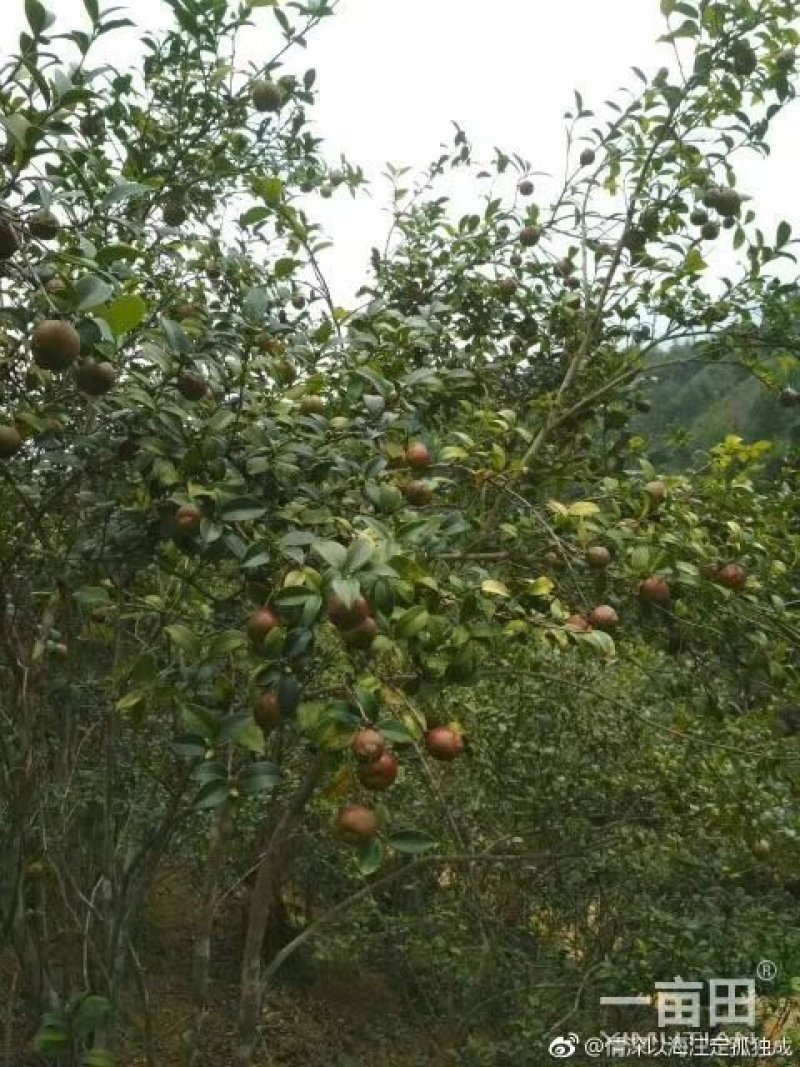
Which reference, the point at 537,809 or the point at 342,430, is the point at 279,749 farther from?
the point at 537,809

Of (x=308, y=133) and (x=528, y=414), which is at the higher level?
(x=308, y=133)

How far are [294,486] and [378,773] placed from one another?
0.52 metres

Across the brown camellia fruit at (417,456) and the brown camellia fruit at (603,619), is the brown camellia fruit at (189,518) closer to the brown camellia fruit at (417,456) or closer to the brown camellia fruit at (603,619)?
the brown camellia fruit at (417,456)

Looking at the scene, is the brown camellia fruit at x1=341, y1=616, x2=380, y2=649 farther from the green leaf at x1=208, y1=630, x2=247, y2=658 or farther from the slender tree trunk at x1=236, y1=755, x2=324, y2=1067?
the slender tree trunk at x1=236, y1=755, x2=324, y2=1067

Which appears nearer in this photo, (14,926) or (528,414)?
(14,926)

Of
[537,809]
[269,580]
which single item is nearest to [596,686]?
[537,809]

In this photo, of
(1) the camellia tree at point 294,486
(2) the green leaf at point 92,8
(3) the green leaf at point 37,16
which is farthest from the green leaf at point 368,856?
(2) the green leaf at point 92,8

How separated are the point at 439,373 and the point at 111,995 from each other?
1.62 meters

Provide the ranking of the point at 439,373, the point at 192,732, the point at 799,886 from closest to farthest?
the point at 192,732 < the point at 439,373 < the point at 799,886

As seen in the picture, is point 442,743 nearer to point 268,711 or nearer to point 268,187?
point 268,711

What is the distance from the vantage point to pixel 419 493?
5.94ft

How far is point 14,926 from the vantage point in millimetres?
2529

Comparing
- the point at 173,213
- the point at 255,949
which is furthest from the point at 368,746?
the point at 173,213

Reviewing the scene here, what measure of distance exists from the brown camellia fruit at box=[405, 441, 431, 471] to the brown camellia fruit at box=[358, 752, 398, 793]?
2.46 feet
